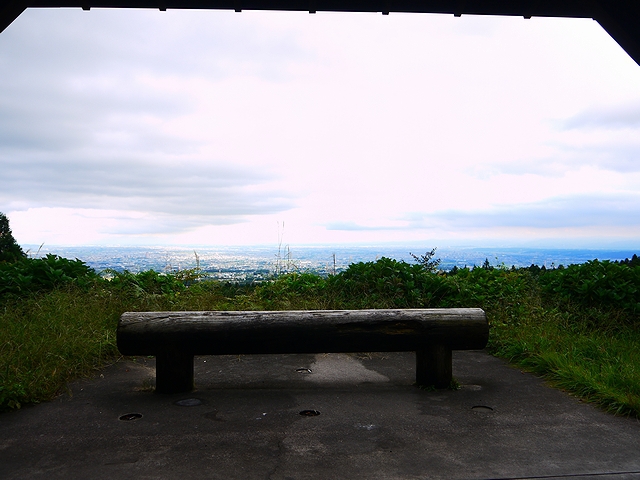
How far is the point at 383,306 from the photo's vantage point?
6.94 meters

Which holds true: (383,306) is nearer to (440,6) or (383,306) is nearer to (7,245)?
(440,6)

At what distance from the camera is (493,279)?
7875mm

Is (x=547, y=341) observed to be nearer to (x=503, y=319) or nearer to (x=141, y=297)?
(x=503, y=319)

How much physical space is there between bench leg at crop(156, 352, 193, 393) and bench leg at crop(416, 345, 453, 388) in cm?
214

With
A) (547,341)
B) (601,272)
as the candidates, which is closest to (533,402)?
(547,341)

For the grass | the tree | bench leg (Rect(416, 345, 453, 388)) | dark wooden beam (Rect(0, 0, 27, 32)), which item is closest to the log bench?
bench leg (Rect(416, 345, 453, 388))

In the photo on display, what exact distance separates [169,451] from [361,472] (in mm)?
1196

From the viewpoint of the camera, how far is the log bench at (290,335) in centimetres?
398

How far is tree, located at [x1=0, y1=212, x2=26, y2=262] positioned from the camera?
8594mm

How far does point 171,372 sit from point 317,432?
1.55 metres

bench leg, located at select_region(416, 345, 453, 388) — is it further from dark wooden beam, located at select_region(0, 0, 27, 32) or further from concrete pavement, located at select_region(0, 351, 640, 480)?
dark wooden beam, located at select_region(0, 0, 27, 32)

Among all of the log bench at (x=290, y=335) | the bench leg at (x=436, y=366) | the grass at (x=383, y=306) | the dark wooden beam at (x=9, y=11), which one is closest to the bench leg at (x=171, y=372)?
A: the log bench at (x=290, y=335)

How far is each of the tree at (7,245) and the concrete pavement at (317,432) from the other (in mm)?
5515

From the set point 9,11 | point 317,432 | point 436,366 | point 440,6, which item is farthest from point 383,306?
point 9,11
